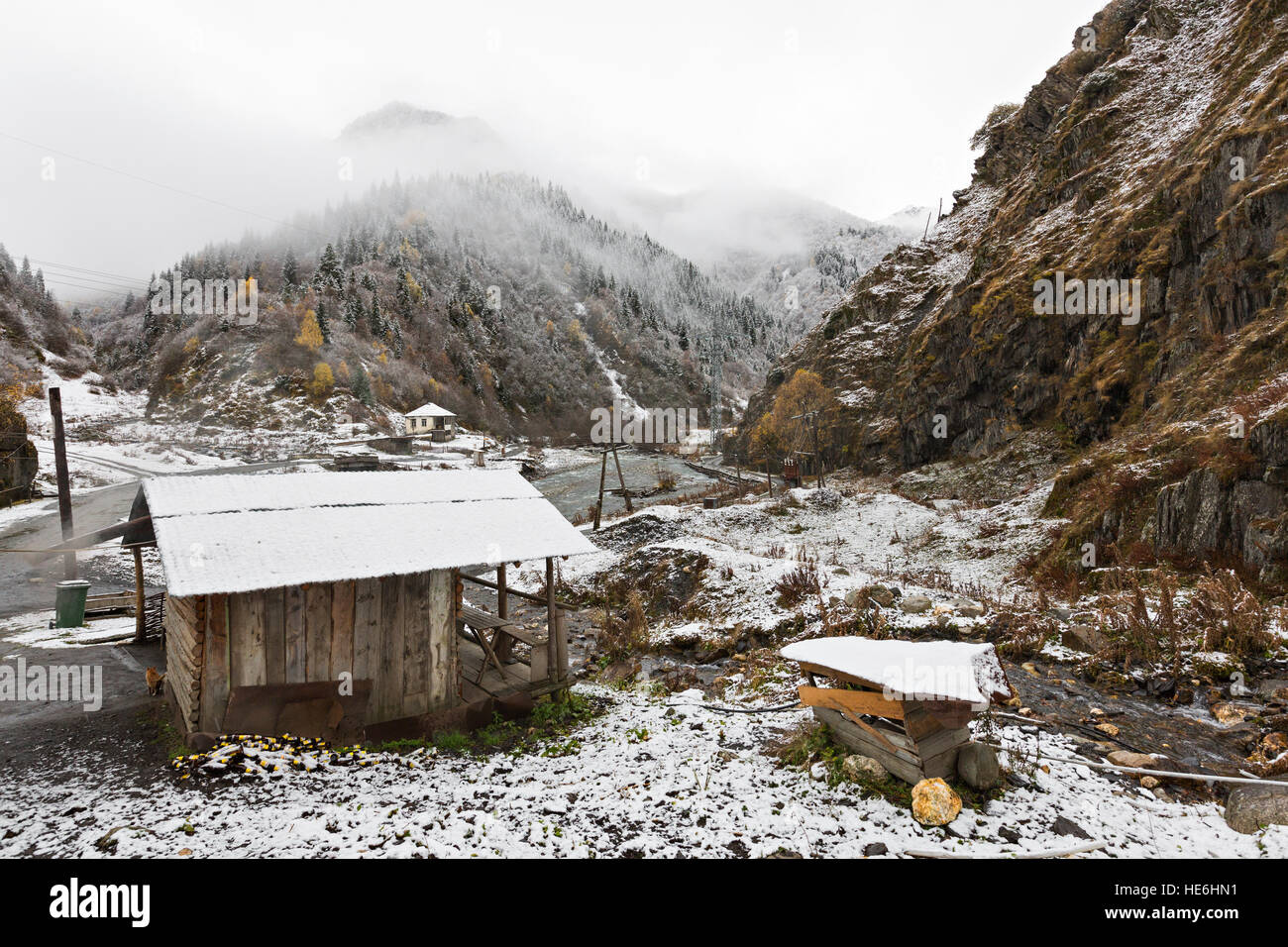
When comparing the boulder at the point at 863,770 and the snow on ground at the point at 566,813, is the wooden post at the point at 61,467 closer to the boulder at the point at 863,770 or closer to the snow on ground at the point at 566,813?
the snow on ground at the point at 566,813

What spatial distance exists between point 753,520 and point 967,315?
801 inches

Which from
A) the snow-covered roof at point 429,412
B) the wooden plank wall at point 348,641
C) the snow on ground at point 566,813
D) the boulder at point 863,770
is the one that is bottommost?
the snow on ground at point 566,813

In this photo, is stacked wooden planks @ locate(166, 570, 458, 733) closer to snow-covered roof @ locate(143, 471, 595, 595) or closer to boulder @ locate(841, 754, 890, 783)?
snow-covered roof @ locate(143, 471, 595, 595)

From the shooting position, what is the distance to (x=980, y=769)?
6723 millimetres

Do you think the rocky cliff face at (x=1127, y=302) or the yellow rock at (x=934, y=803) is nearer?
the yellow rock at (x=934, y=803)

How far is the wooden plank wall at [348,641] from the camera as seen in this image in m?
8.56

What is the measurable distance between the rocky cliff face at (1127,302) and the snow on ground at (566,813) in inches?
401

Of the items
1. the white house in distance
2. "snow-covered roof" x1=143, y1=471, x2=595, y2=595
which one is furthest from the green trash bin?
the white house in distance

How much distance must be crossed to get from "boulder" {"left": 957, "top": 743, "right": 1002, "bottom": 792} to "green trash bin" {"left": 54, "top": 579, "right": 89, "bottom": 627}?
20.5 meters

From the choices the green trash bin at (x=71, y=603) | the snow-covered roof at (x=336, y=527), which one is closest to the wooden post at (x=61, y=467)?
the green trash bin at (x=71, y=603)

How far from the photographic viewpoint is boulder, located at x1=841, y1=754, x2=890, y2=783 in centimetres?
707

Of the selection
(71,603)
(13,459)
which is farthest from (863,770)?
(13,459)

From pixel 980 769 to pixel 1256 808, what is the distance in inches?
95.6

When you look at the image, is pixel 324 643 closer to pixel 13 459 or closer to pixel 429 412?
pixel 13 459
